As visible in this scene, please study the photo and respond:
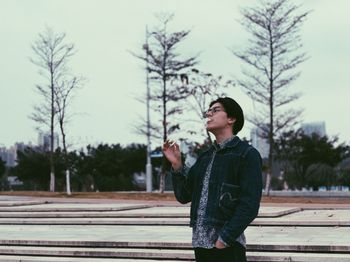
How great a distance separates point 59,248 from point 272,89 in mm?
17087

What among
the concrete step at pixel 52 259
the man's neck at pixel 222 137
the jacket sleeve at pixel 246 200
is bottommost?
the concrete step at pixel 52 259

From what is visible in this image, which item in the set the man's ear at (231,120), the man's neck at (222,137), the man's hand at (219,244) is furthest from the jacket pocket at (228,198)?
the man's ear at (231,120)

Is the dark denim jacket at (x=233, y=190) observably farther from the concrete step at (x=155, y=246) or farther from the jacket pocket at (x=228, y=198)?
the concrete step at (x=155, y=246)

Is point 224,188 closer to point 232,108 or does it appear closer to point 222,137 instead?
point 222,137

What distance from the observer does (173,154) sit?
3531 millimetres

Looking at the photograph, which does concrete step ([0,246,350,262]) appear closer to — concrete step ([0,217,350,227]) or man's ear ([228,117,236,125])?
concrete step ([0,217,350,227])

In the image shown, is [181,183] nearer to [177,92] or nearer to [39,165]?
[177,92]

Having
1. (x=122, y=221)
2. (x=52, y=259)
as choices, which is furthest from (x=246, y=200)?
(x=122, y=221)

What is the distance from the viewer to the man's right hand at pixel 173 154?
353 cm

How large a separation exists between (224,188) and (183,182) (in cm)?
37

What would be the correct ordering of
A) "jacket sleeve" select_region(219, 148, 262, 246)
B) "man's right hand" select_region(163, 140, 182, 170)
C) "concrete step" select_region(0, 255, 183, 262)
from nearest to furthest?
"jacket sleeve" select_region(219, 148, 262, 246) → "man's right hand" select_region(163, 140, 182, 170) → "concrete step" select_region(0, 255, 183, 262)

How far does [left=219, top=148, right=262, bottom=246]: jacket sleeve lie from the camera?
3172 millimetres

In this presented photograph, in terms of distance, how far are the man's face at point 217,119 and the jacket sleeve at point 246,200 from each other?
253 mm

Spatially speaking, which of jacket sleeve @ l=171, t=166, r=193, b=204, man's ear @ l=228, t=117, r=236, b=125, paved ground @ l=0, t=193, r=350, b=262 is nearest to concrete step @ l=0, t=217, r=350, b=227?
paved ground @ l=0, t=193, r=350, b=262
